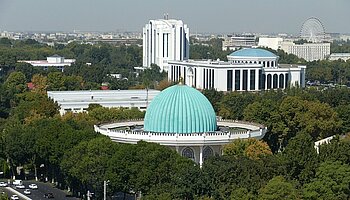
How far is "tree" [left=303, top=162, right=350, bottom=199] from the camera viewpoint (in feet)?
91.9

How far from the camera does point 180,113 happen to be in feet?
130

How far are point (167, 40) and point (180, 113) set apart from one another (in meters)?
74.0

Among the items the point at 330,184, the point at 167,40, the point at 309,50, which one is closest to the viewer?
the point at 330,184

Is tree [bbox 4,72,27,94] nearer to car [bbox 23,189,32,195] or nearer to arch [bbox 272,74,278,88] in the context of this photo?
arch [bbox 272,74,278,88]

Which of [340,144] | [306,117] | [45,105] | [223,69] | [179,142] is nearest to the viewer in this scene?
[340,144]

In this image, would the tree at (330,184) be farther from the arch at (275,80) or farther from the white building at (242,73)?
the arch at (275,80)

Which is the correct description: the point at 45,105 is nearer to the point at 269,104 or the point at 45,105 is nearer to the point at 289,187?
the point at 269,104

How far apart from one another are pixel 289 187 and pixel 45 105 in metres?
30.7

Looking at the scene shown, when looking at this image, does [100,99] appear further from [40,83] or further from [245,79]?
[245,79]

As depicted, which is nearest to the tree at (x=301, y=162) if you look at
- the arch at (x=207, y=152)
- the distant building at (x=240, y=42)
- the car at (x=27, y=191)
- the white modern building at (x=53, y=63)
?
the arch at (x=207, y=152)

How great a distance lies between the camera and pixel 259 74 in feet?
285

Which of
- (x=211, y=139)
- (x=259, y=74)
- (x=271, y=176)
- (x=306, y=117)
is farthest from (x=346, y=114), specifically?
(x=259, y=74)

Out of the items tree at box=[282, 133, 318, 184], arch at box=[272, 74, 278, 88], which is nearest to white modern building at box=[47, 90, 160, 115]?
arch at box=[272, 74, 278, 88]

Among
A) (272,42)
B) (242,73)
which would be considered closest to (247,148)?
(242,73)
